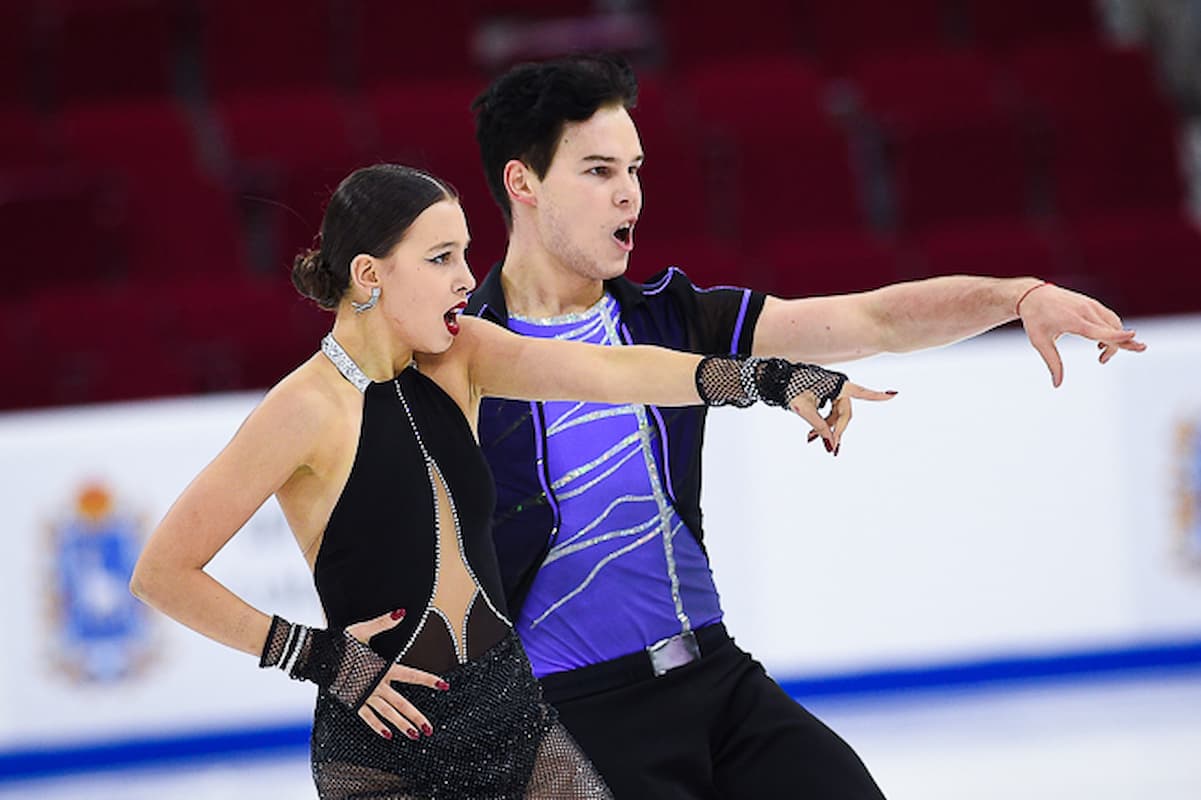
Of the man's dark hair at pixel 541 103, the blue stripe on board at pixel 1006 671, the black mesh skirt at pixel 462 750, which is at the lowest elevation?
the blue stripe on board at pixel 1006 671

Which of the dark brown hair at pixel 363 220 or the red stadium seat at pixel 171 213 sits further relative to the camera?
the red stadium seat at pixel 171 213

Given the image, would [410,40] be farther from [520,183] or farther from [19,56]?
[520,183]

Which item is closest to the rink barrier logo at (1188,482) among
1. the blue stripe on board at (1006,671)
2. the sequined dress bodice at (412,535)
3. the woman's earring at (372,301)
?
the blue stripe on board at (1006,671)

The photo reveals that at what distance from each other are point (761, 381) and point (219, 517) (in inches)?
32.5

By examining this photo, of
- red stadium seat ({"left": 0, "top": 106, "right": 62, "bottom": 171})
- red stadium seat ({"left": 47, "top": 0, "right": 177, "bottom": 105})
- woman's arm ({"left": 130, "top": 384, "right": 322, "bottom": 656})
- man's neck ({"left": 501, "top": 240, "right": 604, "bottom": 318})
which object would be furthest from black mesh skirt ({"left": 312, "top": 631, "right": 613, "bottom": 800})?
red stadium seat ({"left": 47, "top": 0, "right": 177, "bottom": 105})

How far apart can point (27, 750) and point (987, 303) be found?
14.4 feet

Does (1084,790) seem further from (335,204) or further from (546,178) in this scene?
(335,204)

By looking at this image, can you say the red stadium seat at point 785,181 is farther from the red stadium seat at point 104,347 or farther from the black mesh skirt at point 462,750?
the black mesh skirt at point 462,750

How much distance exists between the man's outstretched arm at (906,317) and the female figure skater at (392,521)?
1.52 feet

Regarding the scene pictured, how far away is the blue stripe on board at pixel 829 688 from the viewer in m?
6.16

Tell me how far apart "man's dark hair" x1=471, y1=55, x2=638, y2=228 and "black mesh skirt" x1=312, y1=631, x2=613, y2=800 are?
1.10m

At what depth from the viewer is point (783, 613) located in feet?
20.9

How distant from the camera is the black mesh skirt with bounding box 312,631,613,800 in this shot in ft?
7.98

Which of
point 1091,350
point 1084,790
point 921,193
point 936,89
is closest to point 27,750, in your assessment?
point 1084,790
